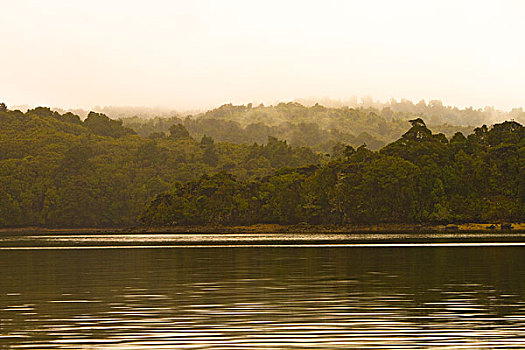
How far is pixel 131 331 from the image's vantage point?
3256cm

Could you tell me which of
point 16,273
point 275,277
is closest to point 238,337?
point 275,277

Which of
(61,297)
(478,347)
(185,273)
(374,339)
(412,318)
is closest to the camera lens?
(478,347)

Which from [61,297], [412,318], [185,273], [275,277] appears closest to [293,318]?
[412,318]

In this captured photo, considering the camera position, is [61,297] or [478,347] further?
[61,297]

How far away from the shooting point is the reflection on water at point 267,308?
30.0m

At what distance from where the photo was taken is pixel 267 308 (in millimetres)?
39875

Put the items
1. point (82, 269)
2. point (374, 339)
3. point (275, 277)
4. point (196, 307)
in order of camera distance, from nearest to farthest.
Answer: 1. point (374, 339)
2. point (196, 307)
3. point (275, 277)
4. point (82, 269)

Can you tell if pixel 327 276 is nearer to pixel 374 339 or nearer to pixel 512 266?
pixel 512 266

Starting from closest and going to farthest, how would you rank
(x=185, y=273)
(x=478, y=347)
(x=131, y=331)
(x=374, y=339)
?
(x=478, y=347), (x=374, y=339), (x=131, y=331), (x=185, y=273)

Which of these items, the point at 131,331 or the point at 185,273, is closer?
the point at 131,331

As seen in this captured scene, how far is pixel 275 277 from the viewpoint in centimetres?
6097

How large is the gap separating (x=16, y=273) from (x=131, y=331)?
39.8m

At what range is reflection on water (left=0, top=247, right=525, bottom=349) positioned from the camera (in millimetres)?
29969

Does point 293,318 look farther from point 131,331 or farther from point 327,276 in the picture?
point 327,276
